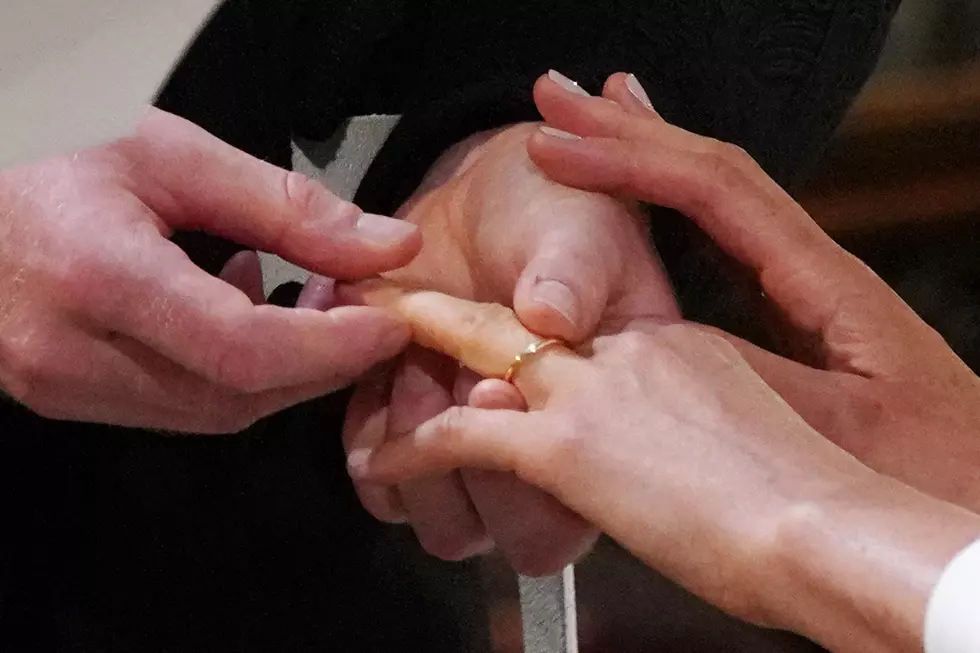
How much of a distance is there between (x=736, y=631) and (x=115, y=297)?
23.6 inches

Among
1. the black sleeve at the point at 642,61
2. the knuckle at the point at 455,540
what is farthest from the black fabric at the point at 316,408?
the knuckle at the point at 455,540

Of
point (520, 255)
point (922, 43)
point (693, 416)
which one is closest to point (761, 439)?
point (693, 416)

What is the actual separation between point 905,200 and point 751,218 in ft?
1.78

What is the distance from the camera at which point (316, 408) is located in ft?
2.03

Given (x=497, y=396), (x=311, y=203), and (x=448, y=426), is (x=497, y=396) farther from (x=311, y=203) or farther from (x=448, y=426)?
(x=311, y=203)

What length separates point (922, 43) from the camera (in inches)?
40.7

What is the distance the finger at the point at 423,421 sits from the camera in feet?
1.67

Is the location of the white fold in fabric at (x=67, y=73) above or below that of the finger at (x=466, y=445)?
above

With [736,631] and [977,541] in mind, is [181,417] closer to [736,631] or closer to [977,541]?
[977,541]

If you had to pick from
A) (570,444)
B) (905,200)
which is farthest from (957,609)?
(905,200)

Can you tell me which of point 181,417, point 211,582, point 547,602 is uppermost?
point 181,417

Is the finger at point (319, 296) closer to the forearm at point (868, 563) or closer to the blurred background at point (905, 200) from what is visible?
the forearm at point (868, 563)

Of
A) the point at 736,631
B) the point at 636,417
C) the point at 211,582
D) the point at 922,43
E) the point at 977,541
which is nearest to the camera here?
the point at 977,541

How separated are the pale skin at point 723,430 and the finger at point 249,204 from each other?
0.03m
